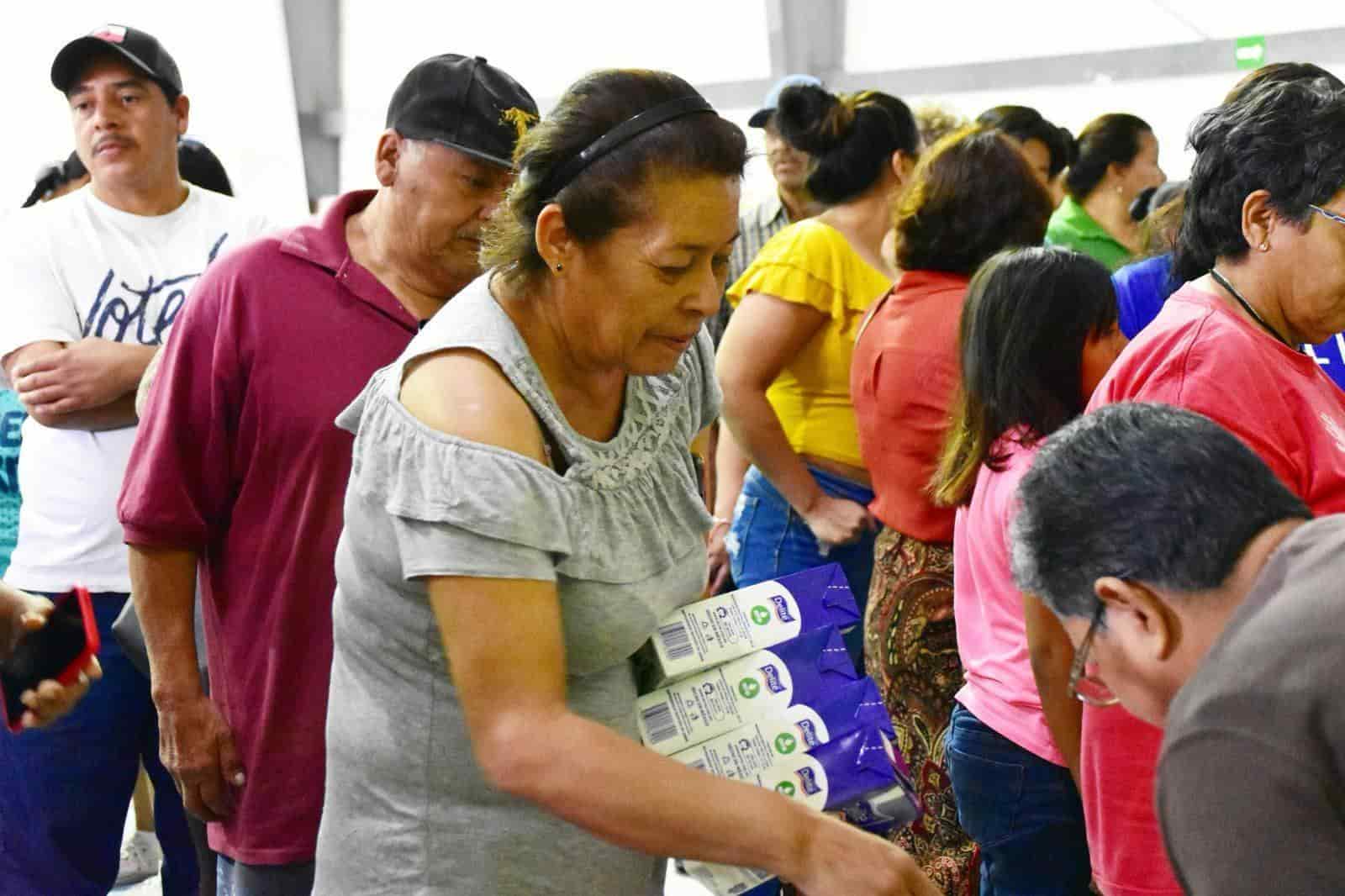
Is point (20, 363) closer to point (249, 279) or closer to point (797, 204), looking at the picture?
point (249, 279)

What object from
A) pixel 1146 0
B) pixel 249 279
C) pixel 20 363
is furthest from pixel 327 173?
pixel 249 279

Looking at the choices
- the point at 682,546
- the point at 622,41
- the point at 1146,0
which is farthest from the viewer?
the point at 622,41

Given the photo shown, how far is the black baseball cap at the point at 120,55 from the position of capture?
8.61 ft

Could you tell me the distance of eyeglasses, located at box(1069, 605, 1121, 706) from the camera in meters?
1.17

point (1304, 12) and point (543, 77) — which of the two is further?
point (543, 77)

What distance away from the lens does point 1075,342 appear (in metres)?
2.04

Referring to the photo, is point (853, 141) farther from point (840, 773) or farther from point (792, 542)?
point (840, 773)

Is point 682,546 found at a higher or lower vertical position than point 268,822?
higher

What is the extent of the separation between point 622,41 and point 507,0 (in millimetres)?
706

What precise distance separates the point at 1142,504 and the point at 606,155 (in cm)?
A: 53

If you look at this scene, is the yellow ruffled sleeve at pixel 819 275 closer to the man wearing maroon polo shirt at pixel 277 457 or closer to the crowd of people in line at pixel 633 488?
the crowd of people in line at pixel 633 488

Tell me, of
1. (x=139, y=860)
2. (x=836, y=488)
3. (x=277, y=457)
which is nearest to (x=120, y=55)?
(x=277, y=457)

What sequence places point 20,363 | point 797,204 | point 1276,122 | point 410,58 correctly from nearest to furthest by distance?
point 1276,122 → point 20,363 → point 797,204 → point 410,58

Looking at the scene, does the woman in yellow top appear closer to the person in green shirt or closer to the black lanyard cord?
the black lanyard cord
